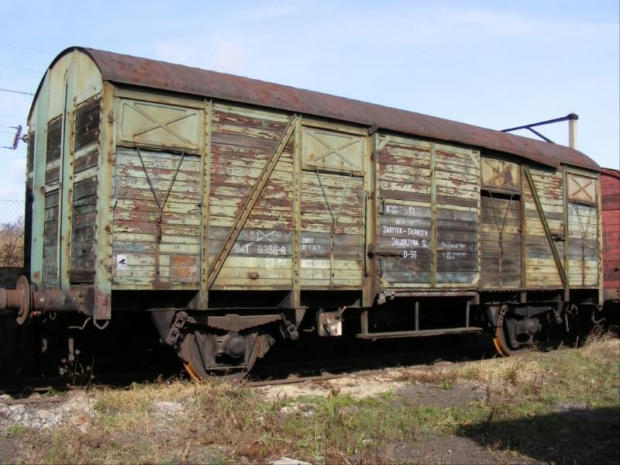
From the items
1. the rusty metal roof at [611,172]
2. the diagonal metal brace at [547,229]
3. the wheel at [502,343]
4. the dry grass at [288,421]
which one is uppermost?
the rusty metal roof at [611,172]

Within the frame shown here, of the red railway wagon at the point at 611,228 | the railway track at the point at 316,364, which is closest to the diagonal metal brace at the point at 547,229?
the railway track at the point at 316,364

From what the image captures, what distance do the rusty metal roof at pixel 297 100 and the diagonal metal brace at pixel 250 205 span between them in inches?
15.5

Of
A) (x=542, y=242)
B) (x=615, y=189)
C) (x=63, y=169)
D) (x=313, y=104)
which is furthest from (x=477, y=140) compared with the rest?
(x=63, y=169)

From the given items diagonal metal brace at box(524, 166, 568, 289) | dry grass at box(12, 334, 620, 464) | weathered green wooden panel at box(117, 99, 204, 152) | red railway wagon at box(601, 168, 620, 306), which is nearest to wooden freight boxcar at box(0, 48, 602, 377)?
weathered green wooden panel at box(117, 99, 204, 152)

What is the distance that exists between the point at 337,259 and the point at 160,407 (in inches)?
127

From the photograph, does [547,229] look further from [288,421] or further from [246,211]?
[288,421]

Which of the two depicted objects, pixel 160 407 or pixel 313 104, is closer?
pixel 160 407

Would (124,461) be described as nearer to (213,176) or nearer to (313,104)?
(213,176)

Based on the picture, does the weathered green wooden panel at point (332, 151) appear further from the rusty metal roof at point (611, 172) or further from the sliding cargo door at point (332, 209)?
the rusty metal roof at point (611, 172)

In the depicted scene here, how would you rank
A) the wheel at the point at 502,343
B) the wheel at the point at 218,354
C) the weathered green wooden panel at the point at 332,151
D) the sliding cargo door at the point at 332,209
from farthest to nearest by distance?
the wheel at the point at 502,343, the weathered green wooden panel at the point at 332,151, the sliding cargo door at the point at 332,209, the wheel at the point at 218,354

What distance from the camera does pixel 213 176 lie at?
7629 millimetres

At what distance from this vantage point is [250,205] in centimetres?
785

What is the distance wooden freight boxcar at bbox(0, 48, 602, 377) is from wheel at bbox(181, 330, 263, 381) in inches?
0.8

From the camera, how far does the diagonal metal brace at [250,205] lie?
7.57 metres
